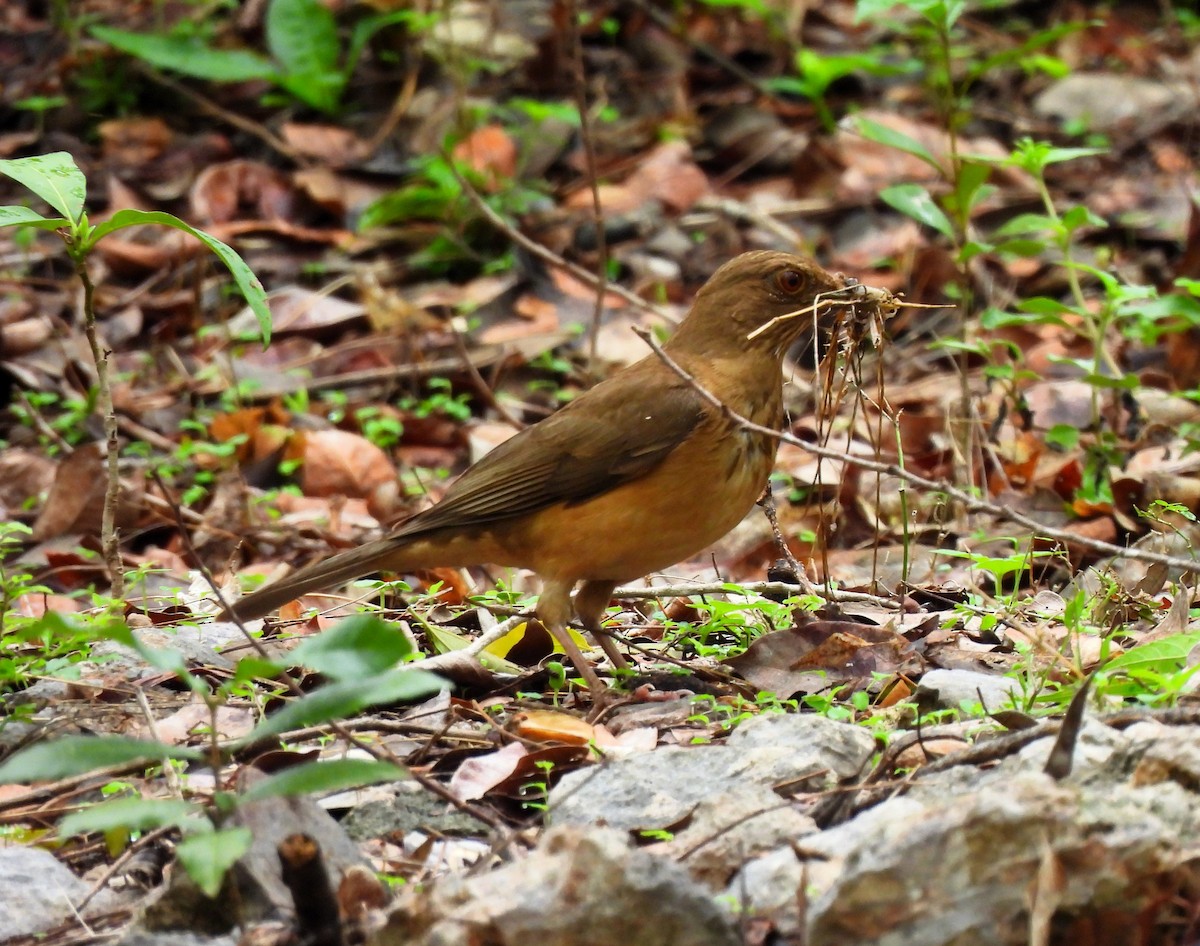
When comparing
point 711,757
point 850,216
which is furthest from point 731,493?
point 850,216

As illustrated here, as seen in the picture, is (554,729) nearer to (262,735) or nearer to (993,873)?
(262,735)

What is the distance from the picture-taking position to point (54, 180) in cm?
447

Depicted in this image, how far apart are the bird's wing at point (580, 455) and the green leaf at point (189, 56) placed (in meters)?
5.94

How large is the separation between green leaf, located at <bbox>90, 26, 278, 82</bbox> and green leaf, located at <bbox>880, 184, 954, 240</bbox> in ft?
17.8

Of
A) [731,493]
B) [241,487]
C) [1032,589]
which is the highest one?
Answer: [731,493]

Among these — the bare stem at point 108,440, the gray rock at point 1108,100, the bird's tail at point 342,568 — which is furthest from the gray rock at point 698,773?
the gray rock at point 1108,100

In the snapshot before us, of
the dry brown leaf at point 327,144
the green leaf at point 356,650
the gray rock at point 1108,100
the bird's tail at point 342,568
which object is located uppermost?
the green leaf at point 356,650

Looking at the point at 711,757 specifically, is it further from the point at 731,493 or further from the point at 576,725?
the point at 731,493

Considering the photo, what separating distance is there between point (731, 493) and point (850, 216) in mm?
5677

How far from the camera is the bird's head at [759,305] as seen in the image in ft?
17.7

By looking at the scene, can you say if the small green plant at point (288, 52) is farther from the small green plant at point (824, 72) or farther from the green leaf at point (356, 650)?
the green leaf at point (356, 650)

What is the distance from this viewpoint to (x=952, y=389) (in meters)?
8.23

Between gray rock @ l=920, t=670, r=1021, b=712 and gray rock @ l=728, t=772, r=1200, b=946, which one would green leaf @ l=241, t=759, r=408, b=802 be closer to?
gray rock @ l=728, t=772, r=1200, b=946

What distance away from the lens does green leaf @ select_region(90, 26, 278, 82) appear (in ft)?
34.3
